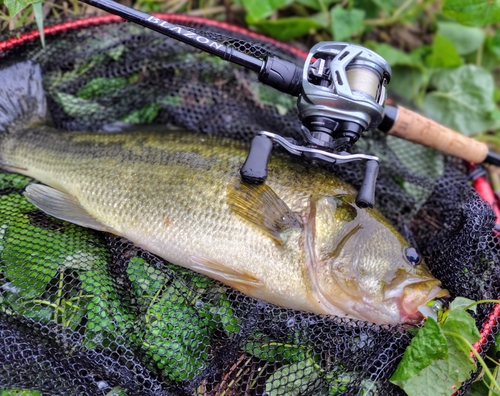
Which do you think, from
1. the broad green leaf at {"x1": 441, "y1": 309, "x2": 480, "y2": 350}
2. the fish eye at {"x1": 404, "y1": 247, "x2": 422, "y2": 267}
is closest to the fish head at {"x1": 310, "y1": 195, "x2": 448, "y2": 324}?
the fish eye at {"x1": 404, "y1": 247, "x2": 422, "y2": 267}

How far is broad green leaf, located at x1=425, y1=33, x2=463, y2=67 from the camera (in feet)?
13.2

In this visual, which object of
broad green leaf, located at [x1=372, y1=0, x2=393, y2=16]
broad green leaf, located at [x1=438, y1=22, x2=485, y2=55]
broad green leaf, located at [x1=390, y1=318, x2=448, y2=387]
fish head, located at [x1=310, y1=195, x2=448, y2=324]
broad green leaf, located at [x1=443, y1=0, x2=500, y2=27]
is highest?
broad green leaf, located at [x1=443, y1=0, x2=500, y2=27]

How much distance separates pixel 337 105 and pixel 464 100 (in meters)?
2.30

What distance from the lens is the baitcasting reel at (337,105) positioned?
2266mm

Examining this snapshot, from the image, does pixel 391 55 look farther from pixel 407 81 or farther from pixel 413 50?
pixel 413 50

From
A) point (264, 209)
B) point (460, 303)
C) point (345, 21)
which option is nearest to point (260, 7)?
point (345, 21)

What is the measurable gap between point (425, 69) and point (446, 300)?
242 centimetres

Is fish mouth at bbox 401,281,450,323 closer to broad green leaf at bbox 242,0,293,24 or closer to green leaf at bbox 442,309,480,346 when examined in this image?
green leaf at bbox 442,309,480,346

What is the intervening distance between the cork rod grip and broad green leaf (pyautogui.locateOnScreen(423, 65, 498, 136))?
3.39 feet

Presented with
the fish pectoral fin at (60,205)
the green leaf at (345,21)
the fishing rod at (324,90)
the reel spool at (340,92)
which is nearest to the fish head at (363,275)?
the fishing rod at (324,90)

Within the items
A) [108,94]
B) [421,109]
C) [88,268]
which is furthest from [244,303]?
[421,109]

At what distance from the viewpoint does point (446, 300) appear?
8.59ft

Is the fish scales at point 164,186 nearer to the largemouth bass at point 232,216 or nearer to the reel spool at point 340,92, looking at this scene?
the largemouth bass at point 232,216

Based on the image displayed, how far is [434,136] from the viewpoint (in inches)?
118
